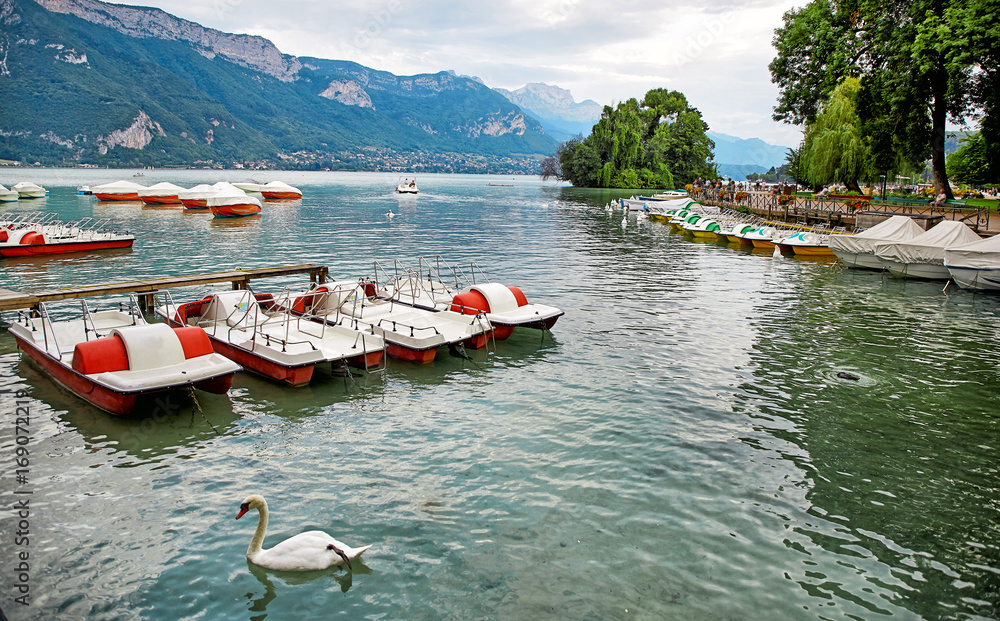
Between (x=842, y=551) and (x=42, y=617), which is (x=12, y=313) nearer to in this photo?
(x=42, y=617)

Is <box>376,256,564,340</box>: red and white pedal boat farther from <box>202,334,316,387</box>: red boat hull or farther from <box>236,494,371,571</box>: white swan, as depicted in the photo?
<box>236,494,371,571</box>: white swan

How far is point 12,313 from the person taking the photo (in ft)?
71.8

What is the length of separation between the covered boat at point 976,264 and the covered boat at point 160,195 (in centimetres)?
8013

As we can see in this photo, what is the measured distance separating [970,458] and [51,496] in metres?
16.6

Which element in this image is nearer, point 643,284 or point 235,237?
point 643,284

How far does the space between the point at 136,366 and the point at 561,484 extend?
9674 mm

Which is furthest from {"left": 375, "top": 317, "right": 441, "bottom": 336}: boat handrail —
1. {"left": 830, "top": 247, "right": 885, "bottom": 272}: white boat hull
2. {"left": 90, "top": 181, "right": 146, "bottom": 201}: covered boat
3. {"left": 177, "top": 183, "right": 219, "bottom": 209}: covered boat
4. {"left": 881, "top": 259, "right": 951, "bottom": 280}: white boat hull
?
{"left": 90, "top": 181, "right": 146, "bottom": 201}: covered boat

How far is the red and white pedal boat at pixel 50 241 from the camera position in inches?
1319

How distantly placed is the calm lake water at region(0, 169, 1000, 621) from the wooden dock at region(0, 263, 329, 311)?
54.3 inches

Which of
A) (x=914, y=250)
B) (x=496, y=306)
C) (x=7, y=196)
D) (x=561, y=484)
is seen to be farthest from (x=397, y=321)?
(x=7, y=196)

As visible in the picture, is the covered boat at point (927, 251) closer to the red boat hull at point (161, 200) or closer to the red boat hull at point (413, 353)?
the red boat hull at point (413, 353)

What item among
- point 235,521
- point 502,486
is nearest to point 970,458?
point 502,486

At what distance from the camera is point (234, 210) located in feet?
209

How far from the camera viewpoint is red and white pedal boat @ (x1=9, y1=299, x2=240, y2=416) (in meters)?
12.4
